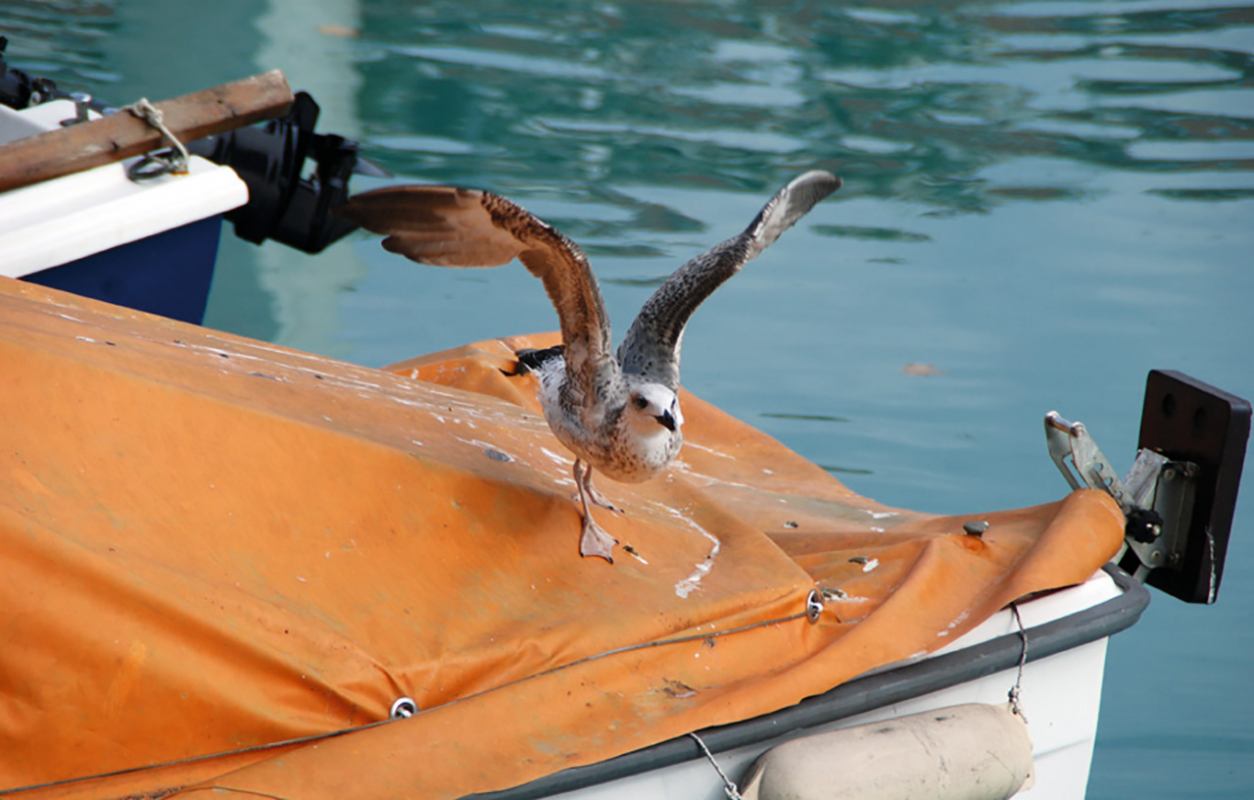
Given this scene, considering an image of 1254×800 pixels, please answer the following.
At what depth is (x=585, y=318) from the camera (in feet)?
8.07

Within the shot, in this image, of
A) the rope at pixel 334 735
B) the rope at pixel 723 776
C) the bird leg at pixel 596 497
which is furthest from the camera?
the bird leg at pixel 596 497

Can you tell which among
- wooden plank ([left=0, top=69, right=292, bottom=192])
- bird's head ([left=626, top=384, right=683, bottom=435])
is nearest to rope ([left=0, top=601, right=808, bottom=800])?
bird's head ([left=626, top=384, right=683, bottom=435])

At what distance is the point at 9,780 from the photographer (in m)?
1.88

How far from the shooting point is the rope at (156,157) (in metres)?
3.64

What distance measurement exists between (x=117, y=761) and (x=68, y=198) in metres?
1.99

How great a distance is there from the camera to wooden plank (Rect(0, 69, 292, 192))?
3441 mm

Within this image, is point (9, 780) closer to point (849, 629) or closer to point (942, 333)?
point (849, 629)

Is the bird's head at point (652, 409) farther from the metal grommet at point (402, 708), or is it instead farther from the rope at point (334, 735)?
the metal grommet at point (402, 708)

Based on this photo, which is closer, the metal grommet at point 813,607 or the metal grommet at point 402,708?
the metal grommet at point 402,708

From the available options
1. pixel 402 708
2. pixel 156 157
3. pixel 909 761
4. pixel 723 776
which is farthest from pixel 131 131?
pixel 909 761

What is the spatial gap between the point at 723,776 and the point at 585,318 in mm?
804

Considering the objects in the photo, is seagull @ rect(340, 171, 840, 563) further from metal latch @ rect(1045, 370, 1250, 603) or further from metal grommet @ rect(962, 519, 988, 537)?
metal latch @ rect(1045, 370, 1250, 603)

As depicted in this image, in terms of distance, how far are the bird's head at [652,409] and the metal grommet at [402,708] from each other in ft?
2.09

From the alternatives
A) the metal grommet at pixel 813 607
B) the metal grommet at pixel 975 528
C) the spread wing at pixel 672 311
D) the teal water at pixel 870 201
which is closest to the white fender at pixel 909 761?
the metal grommet at pixel 813 607
